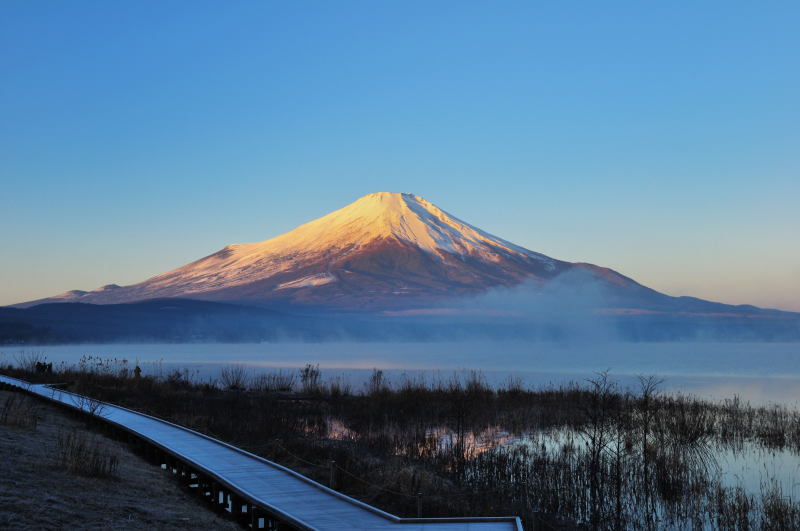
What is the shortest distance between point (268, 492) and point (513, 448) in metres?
9.80

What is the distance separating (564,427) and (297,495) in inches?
555

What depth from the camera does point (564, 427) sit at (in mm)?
23828

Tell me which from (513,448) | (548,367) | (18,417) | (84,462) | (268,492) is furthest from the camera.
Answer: (548,367)

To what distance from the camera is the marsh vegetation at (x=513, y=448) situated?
13641 mm

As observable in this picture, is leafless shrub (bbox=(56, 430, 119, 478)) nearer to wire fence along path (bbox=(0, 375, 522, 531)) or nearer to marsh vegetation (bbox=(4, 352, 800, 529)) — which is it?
wire fence along path (bbox=(0, 375, 522, 531))

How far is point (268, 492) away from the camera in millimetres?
11703

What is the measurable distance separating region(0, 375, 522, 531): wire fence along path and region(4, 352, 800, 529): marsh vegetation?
0.78m

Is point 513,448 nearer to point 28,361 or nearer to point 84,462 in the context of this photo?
point 84,462

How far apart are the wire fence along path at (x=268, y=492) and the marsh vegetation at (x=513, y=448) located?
0.78 m

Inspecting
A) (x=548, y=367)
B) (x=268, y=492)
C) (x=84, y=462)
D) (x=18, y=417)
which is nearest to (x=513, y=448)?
(x=268, y=492)

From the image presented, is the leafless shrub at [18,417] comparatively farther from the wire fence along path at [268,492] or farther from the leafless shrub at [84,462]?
the leafless shrub at [84,462]

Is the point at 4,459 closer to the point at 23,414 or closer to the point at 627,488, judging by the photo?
the point at 23,414

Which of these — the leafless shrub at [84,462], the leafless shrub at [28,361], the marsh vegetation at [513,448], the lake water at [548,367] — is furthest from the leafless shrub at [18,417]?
the leafless shrub at [28,361]

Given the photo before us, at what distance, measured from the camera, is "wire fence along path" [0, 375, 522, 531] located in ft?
33.1
